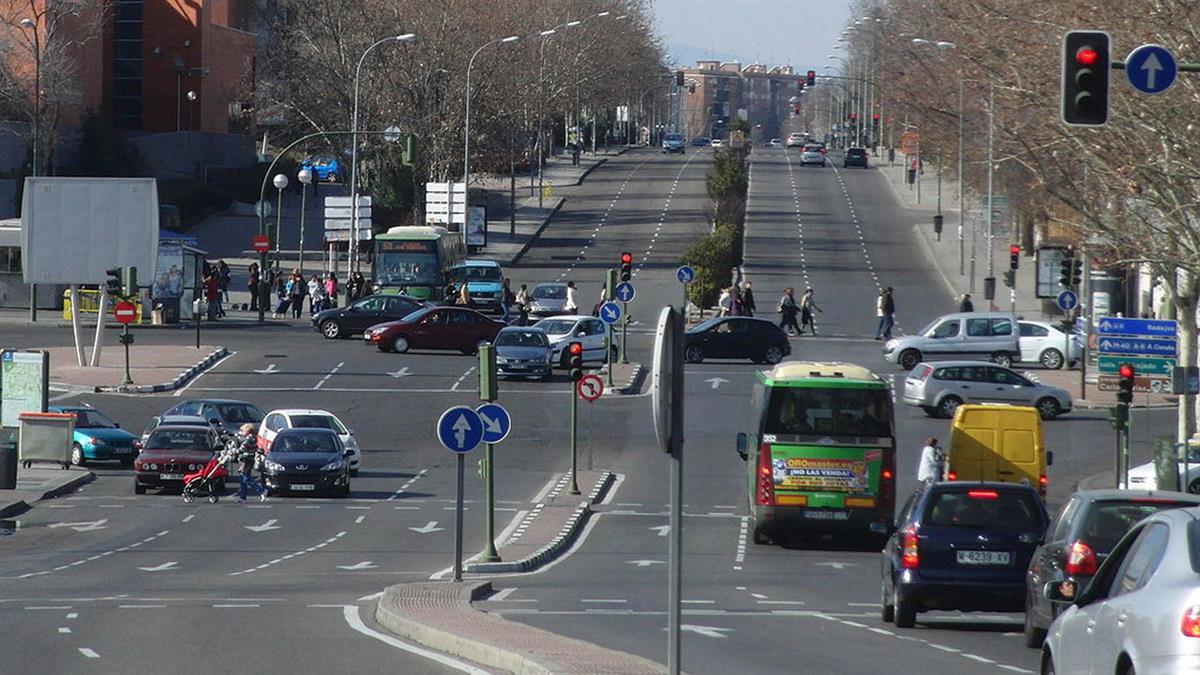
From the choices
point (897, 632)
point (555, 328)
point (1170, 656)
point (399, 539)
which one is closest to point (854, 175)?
point (555, 328)

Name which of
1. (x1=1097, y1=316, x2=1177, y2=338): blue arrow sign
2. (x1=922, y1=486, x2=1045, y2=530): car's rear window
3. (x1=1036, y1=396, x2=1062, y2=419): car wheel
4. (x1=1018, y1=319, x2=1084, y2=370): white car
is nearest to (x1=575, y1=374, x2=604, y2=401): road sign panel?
(x1=1097, y1=316, x2=1177, y2=338): blue arrow sign

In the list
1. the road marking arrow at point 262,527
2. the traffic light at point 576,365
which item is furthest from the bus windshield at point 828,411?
the road marking arrow at point 262,527

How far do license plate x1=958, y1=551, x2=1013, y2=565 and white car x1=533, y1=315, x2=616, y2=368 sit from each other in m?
33.1

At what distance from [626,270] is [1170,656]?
4072 cm

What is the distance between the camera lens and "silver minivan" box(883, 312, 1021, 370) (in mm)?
51375

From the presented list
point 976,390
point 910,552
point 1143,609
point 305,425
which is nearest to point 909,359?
point 976,390

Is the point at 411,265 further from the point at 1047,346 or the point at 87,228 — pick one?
the point at 1047,346

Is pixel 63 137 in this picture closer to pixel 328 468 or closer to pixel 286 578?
pixel 328 468

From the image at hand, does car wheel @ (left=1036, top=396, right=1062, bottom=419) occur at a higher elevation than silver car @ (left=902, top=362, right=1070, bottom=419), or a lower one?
lower

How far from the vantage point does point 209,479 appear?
33281 mm

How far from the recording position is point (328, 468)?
33.2 meters

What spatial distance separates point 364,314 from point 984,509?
39.8m

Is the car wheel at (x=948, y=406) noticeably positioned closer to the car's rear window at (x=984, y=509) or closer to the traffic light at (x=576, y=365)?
the traffic light at (x=576, y=365)

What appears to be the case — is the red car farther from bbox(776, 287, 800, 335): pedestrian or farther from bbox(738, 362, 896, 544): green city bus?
bbox(738, 362, 896, 544): green city bus
